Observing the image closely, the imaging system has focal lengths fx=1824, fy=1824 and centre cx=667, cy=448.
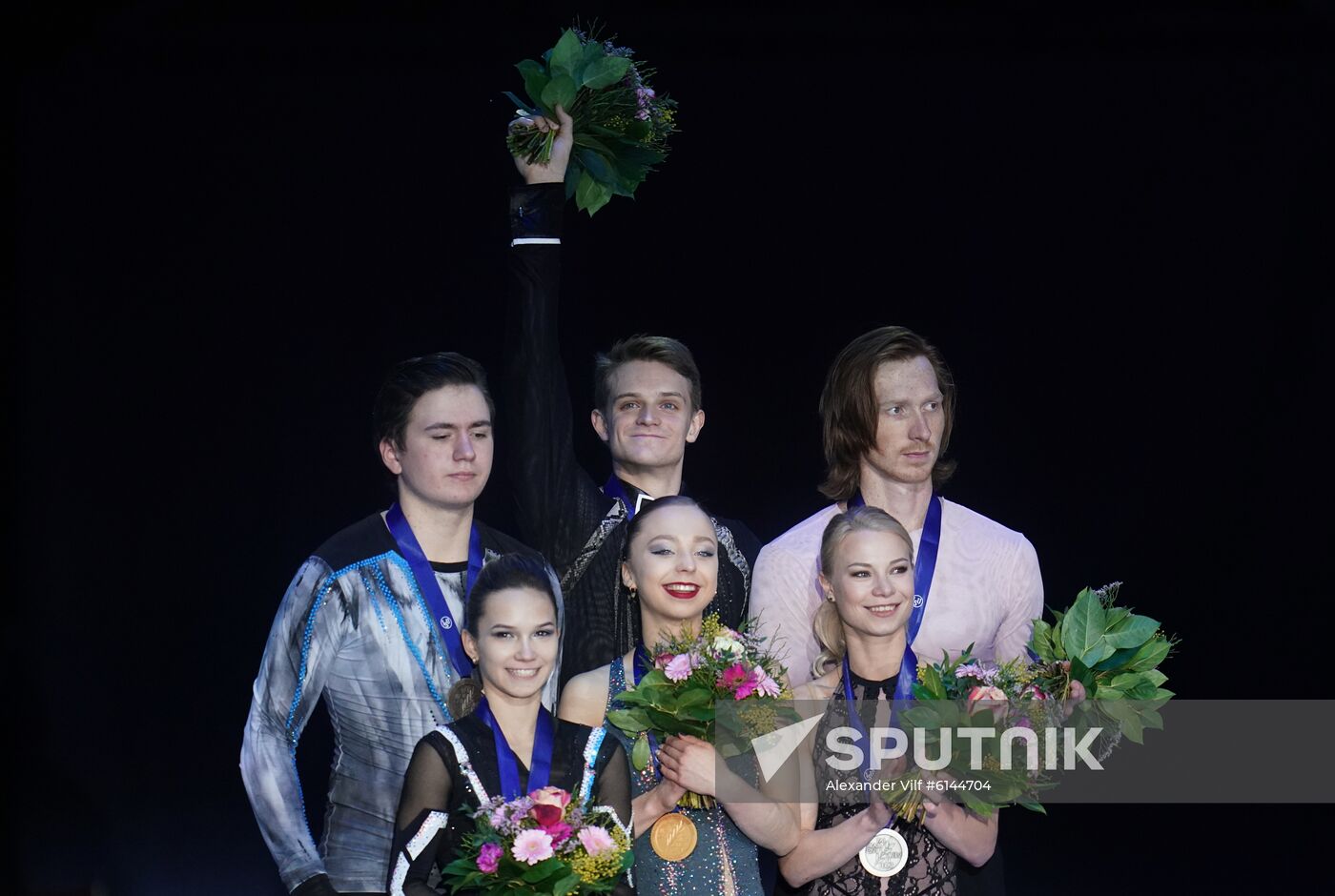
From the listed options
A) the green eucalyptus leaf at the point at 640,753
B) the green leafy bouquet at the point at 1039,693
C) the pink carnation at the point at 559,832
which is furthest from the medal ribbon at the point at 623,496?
the pink carnation at the point at 559,832

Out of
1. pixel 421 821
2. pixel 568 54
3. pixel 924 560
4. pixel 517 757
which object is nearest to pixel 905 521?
pixel 924 560

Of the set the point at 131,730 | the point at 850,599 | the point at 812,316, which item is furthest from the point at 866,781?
the point at 131,730

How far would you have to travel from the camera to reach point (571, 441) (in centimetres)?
496

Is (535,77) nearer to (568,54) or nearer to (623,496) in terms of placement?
(568,54)

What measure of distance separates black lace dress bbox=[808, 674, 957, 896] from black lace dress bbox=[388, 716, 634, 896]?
19.0 inches

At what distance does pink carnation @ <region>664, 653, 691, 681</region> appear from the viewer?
3996 millimetres

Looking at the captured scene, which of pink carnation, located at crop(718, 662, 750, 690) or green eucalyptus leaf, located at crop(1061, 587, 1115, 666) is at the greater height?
green eucalyptus leaf, located at crop(1061, 587, 1115, 666)

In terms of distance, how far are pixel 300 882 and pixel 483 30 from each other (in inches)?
110

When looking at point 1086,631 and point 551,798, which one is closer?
point 551,798

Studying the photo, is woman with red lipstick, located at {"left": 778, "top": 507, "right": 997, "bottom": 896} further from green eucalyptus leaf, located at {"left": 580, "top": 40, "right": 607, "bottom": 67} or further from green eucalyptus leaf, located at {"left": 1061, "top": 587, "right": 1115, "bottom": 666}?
green eucalyptus leaf, located at {"left": 580, "top": 40, "right": 607, "bottom": 67}

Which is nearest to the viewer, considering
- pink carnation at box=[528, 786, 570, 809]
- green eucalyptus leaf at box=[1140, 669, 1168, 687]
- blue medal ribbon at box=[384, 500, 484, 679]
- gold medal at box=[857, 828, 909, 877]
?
pink carnation at box=[528, 786, 570, 809]

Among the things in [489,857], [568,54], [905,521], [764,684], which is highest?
[568,54]

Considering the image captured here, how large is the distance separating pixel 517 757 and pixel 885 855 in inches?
34.9

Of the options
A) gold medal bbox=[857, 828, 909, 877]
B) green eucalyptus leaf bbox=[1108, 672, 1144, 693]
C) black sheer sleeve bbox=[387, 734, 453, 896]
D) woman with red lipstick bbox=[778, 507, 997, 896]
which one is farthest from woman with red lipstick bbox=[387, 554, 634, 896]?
green eucalyptus leaf bbox=[1108, 672, 1144, 693]
